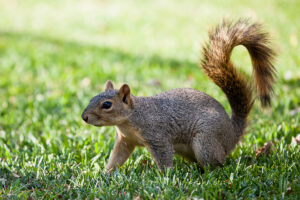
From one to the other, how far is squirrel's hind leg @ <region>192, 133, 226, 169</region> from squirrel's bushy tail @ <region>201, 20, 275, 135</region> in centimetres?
41

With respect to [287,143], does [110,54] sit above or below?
above

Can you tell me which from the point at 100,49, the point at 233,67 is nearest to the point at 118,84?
the point at 233,67

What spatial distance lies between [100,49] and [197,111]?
4.04 meters

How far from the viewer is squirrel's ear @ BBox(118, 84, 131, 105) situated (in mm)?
2373

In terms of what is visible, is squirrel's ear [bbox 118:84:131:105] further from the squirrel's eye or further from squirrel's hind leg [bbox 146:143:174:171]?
squirrel's hind leg [bbox 146:143:174:171]

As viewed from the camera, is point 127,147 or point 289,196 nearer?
point 289,196

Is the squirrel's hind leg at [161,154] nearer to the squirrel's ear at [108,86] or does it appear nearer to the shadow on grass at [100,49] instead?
the squirrel's ear at [108,86]

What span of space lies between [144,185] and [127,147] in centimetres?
46

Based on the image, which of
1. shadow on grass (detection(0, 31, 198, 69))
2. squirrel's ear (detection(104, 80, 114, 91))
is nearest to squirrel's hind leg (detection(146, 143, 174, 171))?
squirrel's ear (detection(104, 80, 114, 91))

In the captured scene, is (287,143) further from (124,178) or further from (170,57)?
(170,57)

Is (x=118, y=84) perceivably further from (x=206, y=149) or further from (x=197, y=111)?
(x=206, y=149)

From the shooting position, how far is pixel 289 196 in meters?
1.98

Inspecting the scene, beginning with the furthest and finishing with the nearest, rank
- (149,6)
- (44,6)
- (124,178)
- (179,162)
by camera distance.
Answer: (44,6), (149,6), (179,162), (124,178)

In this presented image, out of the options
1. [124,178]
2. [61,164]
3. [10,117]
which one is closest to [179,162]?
[124,178]
